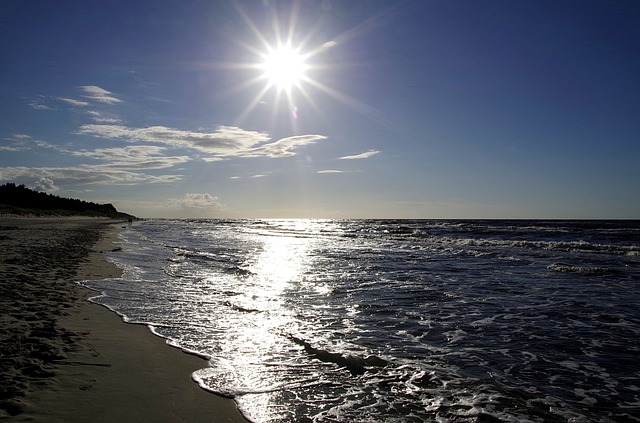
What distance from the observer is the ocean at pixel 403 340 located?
506cm

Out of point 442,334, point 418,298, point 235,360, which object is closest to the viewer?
point 235,360

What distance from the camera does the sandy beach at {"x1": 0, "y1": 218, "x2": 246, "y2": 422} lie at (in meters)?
4.36

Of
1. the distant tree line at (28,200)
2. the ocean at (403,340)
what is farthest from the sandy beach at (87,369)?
the distant tree line at (28,200)

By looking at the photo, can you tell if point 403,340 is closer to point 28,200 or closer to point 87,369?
point 87,369

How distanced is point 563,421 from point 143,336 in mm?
6889

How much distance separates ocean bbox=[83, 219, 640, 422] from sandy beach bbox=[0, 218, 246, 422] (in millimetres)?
412

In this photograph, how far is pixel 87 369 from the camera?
5.48 m

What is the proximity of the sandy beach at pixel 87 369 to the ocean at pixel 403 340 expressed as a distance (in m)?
0.41

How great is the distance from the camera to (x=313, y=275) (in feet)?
54.6

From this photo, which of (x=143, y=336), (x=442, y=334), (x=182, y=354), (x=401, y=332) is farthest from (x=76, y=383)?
(x=442, y=334)

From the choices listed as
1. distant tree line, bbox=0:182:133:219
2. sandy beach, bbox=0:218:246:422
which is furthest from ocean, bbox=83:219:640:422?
distant tree line, bbox=0:182:133:219

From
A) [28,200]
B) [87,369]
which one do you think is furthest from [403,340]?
[28,200]

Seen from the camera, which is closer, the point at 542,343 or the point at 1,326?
the point at 1,326

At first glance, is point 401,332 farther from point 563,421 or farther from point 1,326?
point 1,326
